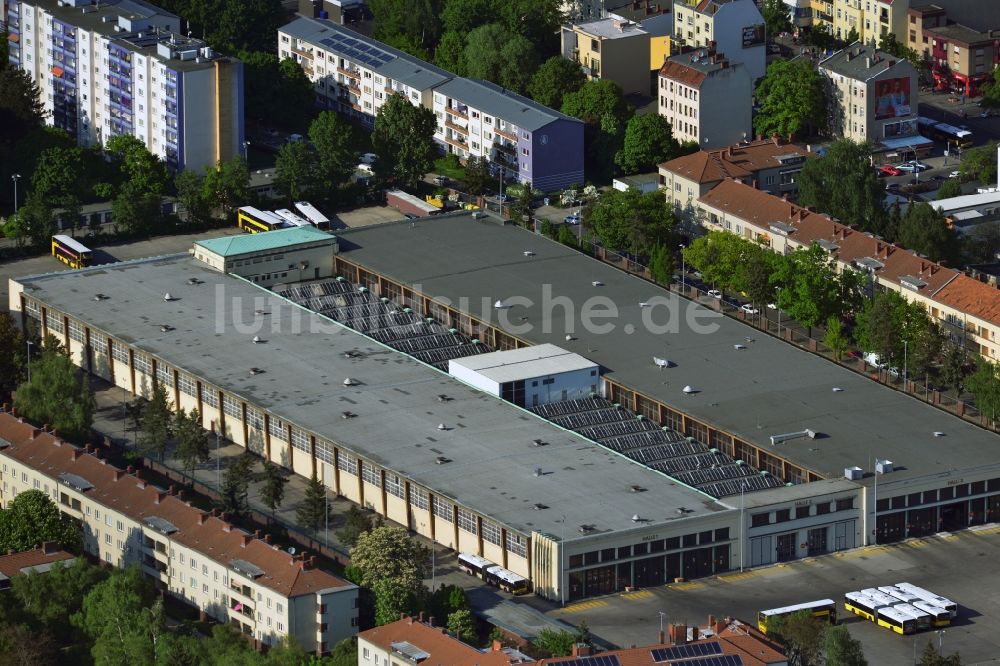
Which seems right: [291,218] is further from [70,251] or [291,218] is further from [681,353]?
[681,353]

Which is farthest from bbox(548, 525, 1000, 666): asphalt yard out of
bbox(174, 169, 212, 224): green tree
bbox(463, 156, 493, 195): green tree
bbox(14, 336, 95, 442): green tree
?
bbox(174, 169, 212, 224): green tree

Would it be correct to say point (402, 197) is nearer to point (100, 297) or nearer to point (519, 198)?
point (519, 198)

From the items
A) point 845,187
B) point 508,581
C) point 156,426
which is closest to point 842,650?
point 508,581

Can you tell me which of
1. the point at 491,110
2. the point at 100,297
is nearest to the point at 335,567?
the point at 100,297

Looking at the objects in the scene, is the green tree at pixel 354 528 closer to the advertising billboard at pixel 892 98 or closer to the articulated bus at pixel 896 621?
the articulated bus at pixel 896 621

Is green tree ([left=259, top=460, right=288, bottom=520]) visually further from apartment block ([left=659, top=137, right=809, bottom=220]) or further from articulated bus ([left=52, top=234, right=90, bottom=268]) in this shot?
apartment block ([left=659, top=137, right=809, bottom=220])
